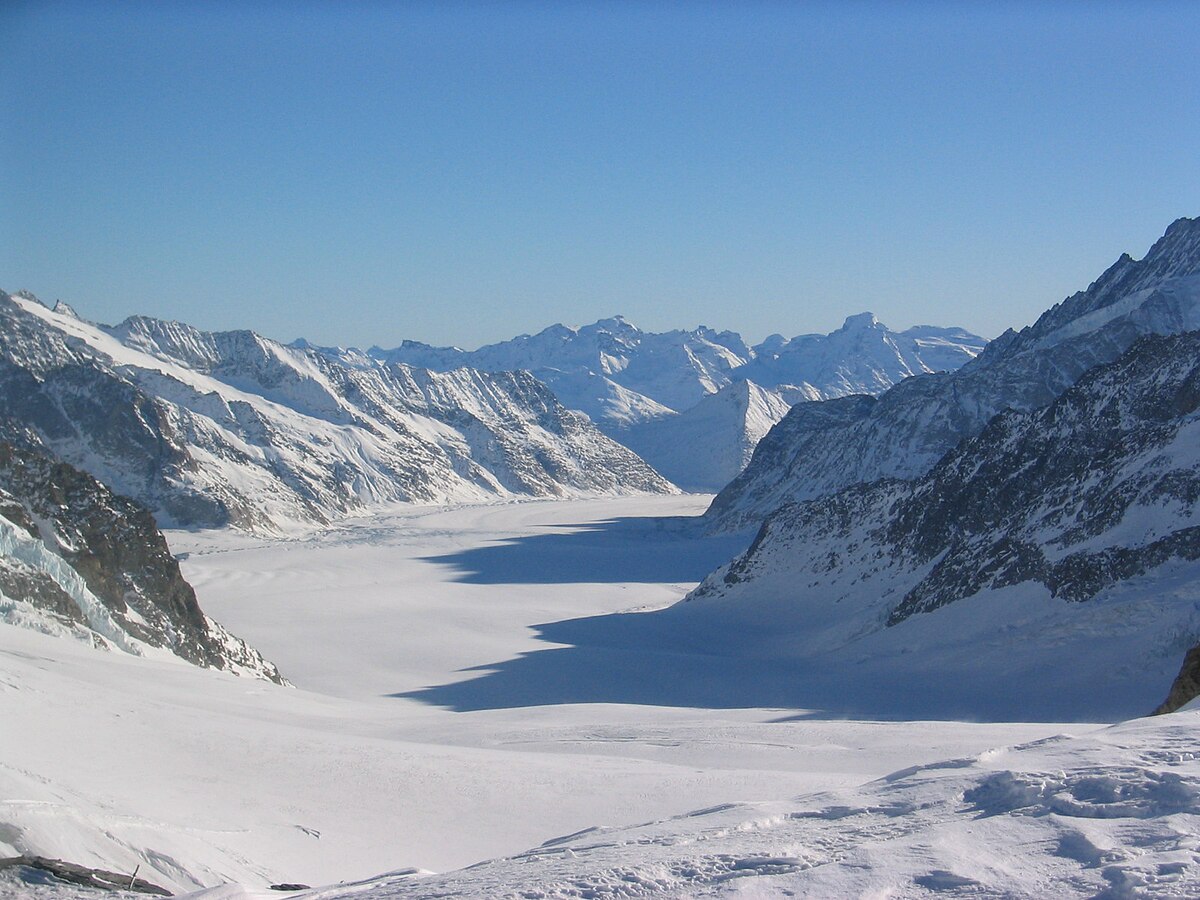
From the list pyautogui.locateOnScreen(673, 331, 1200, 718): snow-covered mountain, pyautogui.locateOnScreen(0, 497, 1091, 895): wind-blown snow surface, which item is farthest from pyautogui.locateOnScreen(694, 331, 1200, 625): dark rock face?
pyautogui.locateOnScreen(0, 497, 1091, 895): wind-blown snow surface

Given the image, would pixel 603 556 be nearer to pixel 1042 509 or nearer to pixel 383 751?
pixel 1042 509

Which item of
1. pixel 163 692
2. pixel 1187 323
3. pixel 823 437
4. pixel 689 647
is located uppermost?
pixel 1187 323

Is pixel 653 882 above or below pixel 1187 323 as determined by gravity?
below

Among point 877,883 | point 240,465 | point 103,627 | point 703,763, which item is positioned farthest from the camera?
point 240,465

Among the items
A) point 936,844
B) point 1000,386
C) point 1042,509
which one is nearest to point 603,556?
Result: point 1000,386

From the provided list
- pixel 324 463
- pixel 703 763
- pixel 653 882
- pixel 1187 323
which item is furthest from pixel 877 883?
pixel 324 463

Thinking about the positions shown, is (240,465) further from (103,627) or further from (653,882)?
(653,882)
